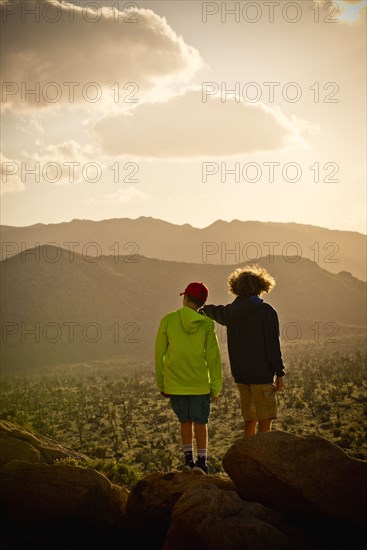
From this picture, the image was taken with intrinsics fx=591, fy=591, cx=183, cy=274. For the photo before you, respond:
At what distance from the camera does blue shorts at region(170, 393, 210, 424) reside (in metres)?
6.55

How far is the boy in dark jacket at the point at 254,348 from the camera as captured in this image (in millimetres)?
6688

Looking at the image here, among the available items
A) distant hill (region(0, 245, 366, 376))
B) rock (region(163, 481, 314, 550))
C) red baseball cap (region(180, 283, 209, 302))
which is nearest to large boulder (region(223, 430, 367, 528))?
rock (region(163, 481, 314, 550))

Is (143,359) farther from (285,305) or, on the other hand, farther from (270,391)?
(270,391)

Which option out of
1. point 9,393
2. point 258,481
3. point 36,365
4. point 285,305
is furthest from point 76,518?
point 285,305

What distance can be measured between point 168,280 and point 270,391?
8272 cm

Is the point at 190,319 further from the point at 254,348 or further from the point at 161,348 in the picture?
the point at 254,348

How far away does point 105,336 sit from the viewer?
6412 cm

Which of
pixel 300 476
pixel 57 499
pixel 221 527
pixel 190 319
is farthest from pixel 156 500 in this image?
pixel 190 319

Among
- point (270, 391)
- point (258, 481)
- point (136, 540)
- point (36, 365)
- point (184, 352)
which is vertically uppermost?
point (184, 352)

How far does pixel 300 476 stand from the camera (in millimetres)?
5328

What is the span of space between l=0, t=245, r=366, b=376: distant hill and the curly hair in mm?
47980

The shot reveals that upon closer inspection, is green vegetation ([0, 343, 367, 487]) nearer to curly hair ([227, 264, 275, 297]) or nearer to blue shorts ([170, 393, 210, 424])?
blue shorts ([170, 393, 210, 424])

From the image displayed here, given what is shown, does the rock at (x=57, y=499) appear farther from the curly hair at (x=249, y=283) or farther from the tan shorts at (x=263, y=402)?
the curly hair at (x=249, y=283)

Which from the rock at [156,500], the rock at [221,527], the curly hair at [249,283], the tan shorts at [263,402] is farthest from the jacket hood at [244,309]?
the rock at [221,527]
